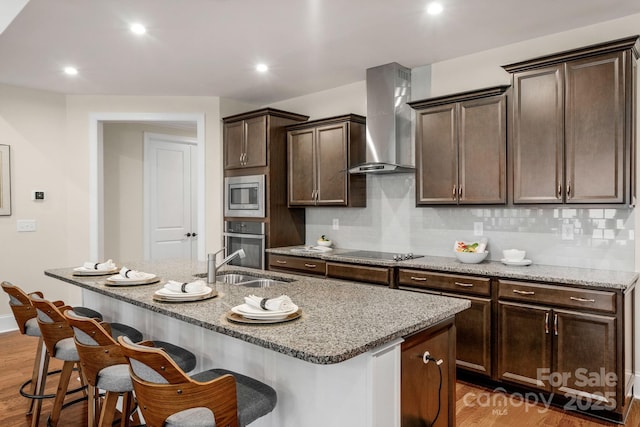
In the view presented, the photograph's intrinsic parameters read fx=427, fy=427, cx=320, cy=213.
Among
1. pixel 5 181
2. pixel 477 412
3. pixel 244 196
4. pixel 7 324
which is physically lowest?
pixel 477 412

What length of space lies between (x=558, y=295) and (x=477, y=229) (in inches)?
41.4

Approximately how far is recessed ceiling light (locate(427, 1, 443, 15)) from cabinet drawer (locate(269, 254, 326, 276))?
7.61ft

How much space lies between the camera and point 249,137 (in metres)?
4.90

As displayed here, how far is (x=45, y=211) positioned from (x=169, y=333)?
3.59 m

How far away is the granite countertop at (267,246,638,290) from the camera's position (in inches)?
105

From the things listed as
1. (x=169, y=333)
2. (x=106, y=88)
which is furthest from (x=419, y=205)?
(x=106, y=88)

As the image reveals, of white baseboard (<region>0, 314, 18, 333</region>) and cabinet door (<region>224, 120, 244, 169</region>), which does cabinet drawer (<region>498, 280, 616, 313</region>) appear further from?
white baseboard (<region>0, 314, 18, 333</region>)

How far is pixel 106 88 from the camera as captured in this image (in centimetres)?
488

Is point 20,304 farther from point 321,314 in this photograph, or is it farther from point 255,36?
point 255,36

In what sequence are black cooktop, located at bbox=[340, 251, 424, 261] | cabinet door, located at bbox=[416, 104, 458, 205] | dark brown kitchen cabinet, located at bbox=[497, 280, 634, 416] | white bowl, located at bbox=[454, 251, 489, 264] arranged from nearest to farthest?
dark brown kitchen cabinet, located at bbox=[497, 280, 634, 416]
white bowl, located at bbox=[454, 251, 489, 264]
cabinet door, located at bbox=[416, 104, 458, 205]
black cooktop, located at bbox=[340, 251, 424, 261]

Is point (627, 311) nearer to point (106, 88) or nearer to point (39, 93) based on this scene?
point (106, 88)

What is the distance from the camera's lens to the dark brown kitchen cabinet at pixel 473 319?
3076mm

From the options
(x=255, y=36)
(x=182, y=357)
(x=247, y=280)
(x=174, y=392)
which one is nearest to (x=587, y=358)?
(x=247, y=280)

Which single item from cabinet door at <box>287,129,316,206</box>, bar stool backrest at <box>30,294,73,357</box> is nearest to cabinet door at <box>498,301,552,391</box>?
cabinet door at <box>287,129,316,206</box>
